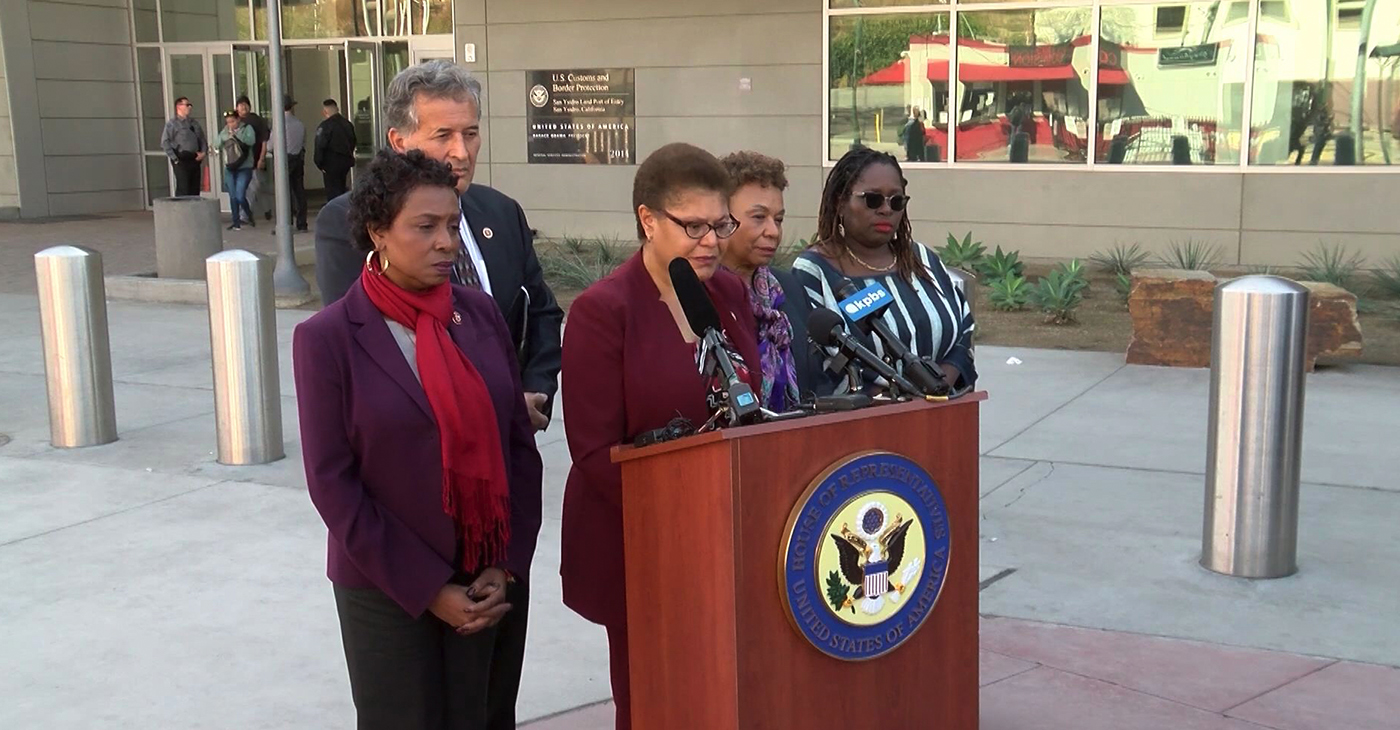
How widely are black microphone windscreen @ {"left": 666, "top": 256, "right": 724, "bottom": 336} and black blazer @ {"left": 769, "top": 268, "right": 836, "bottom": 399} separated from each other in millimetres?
892

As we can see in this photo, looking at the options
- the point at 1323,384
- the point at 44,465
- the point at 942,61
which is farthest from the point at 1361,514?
the point at 942,61

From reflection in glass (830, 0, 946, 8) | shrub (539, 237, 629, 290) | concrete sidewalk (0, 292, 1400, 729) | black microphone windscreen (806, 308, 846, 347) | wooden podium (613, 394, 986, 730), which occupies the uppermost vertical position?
reflection in glass (830, 0, 946, 8)

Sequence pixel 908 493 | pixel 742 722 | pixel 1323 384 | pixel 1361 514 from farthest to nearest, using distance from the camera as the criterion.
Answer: pixel 1323 384 < pixel 1361 514 < pixel 908 493 < pixel 742 722

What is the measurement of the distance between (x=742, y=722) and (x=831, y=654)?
0.25 m

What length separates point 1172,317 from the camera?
9.81m

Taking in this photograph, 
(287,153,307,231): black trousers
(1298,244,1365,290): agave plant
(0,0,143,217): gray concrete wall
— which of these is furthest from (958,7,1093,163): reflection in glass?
(0,0,143,217): gray concrete wall

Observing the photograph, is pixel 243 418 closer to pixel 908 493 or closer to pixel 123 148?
pixel 908 493

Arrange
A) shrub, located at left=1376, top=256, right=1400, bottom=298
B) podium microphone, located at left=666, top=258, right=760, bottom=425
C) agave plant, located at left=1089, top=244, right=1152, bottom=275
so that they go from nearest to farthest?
podium microphone, located at left=666, top=258, right=760, bottom=425 → shrub, located at left=1376, top=256, right=1400, bottom=298 → agave plant, located at left=1089, top=244, right=1152, bottom=275

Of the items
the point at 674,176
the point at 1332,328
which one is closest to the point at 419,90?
the point at 674,176

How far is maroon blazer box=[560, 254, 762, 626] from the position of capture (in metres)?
3.17

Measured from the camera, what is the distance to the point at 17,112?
22.2 metres

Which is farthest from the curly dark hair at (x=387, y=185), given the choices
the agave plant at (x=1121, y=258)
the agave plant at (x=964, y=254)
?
the agave plant at (x=1121, y=258)

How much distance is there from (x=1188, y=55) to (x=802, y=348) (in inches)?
508

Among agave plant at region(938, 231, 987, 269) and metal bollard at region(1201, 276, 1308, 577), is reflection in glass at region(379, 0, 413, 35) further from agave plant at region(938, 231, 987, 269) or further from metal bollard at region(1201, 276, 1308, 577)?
metal bollard at region(1201, 276, 1308, 577)
